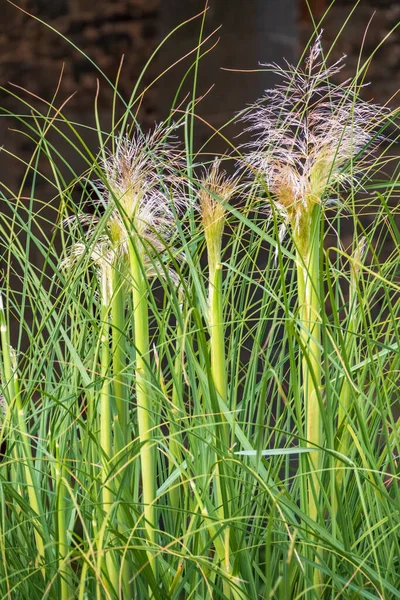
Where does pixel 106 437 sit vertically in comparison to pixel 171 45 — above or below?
below

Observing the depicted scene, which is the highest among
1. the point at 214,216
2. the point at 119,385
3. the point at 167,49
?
the point at 167,49

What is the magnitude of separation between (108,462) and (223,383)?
0.36 feet

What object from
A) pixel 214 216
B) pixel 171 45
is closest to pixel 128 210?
pixel 214 216

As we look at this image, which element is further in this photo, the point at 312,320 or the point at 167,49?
the point at 167,49

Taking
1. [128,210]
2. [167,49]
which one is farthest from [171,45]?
[128,210]

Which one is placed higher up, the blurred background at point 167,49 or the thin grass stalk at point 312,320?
the blurred background at point 167,49

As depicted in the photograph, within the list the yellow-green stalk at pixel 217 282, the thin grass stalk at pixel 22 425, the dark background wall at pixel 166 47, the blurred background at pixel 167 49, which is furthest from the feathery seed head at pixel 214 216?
the blurred background at pixel 167 49

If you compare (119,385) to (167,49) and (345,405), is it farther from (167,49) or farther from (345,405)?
(167,49)

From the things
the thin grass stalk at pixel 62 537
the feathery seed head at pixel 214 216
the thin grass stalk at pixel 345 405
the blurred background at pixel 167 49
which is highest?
the blurred background at pixel 167 49

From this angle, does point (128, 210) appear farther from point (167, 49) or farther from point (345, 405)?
point (167, 49)

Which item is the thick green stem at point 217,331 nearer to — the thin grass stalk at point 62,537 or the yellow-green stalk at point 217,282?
the yellow-green stalk at point 217,282

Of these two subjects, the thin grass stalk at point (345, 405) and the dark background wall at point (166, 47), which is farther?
the dark background wall at point (166, 47)

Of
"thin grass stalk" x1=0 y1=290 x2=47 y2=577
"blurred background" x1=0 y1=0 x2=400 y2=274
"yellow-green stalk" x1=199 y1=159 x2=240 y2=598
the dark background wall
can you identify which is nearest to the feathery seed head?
"yellow-green stalk" x1=199 y1=159 x2=240 y2=598

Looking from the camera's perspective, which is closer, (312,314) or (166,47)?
(312,314)
